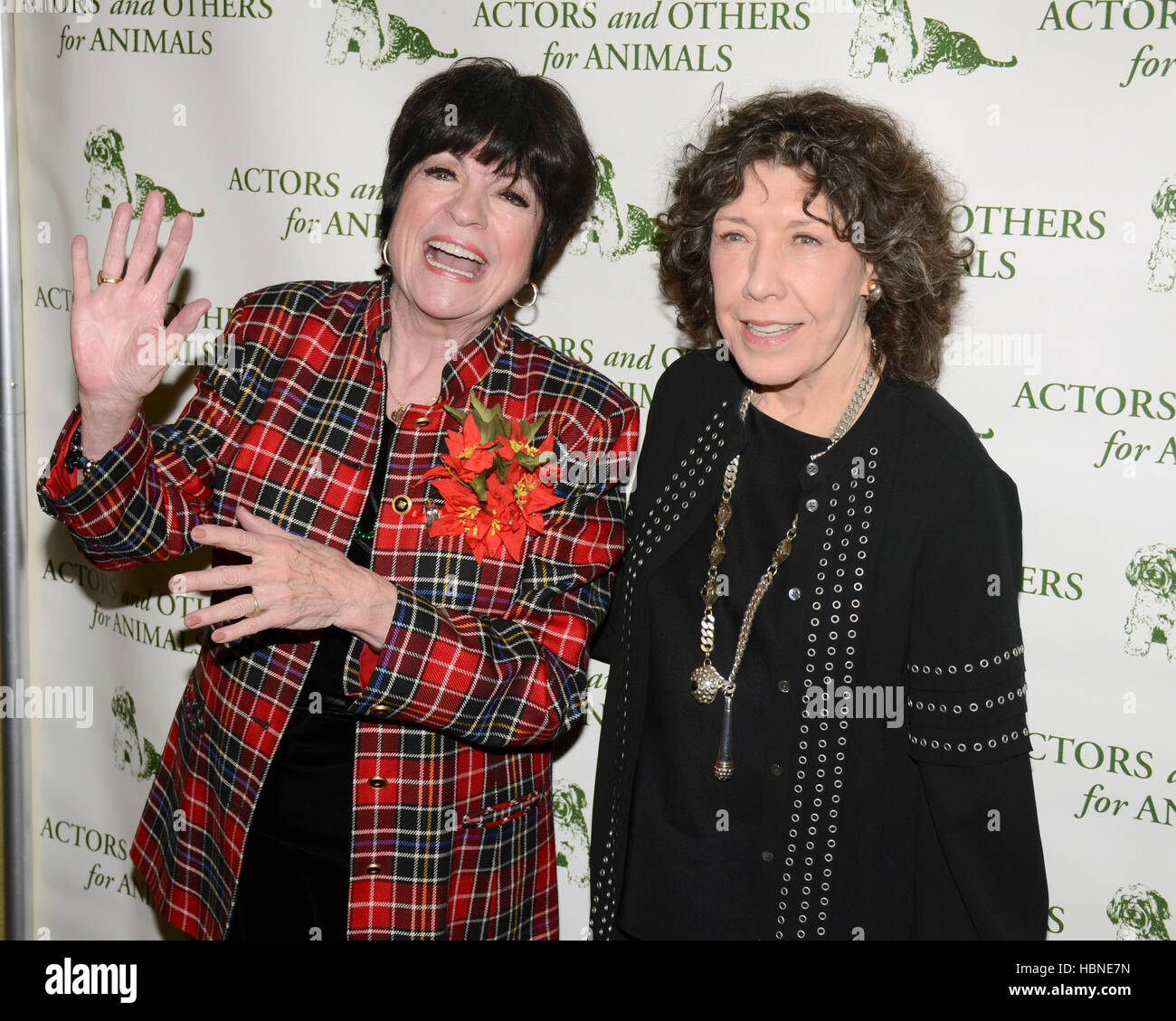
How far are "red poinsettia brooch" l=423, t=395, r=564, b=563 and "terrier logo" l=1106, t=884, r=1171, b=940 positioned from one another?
134cm

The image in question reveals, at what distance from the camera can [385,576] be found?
1.81 meters

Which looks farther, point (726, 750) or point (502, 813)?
point (502, 813)

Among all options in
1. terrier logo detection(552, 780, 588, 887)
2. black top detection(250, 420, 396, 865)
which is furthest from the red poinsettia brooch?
terrier logo detection(552, 780, 588, 887)

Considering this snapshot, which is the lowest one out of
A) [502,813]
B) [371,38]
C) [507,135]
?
[502,813]

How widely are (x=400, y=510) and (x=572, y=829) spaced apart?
1.03 meters

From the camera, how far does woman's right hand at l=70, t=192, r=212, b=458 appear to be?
1672 millimetres

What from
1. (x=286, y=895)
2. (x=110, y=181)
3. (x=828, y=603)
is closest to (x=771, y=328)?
(x=828, y=603)

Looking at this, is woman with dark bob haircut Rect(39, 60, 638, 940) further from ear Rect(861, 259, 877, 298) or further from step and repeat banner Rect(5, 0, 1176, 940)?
ear Rect(861, 259, 877, 298)

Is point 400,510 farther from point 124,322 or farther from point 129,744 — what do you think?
point 129,744

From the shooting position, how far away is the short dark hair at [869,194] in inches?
66.7

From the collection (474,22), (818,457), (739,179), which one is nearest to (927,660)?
(818,457)

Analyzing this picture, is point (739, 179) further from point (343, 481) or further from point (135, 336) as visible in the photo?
point (135, 336)

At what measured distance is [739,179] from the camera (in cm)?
175
